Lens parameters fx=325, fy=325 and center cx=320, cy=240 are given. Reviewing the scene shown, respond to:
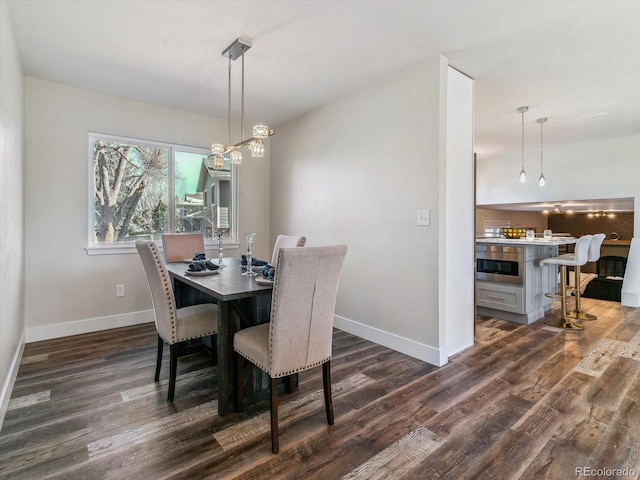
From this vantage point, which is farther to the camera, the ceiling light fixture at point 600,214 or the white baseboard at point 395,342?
A: the ceiling light fixture at point 600,214

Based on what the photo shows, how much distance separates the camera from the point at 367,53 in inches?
103

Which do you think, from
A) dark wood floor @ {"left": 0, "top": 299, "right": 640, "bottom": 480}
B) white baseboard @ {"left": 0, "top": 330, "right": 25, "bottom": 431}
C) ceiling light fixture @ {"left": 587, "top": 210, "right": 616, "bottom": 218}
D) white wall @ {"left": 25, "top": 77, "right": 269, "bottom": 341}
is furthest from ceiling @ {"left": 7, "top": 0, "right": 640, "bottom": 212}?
ceiling light fixture @ {"left": 587, "top": 210, "right": 616, "bottom": 218}

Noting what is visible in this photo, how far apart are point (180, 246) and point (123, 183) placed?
112cm

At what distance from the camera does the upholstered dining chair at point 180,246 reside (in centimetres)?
325

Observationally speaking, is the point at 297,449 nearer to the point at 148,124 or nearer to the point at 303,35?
the point at 303,35

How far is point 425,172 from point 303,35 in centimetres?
141

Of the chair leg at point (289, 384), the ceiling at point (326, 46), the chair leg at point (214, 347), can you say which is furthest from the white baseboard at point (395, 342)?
the ceiling at point (326, 46)

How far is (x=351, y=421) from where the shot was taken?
1.90 metres

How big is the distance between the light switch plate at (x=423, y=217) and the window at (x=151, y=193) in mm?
2634

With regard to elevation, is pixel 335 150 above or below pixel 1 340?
above

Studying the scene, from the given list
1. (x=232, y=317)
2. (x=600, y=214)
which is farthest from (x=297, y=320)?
(x=600, y=214)

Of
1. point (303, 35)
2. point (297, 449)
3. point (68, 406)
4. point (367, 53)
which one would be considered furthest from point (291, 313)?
point (367, 53)

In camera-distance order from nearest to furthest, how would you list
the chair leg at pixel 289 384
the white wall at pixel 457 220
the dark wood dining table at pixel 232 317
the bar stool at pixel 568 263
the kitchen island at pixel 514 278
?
the dark wood dining table at pixel 232 317 < the chair leg at pixel 289 384 < the white wall at pixel 457 220 < the bar stool at pixel 568 263 < the kitchen island at pixel 514 278

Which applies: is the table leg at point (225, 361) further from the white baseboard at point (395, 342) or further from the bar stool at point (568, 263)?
the bar stool at point (568, 263)
